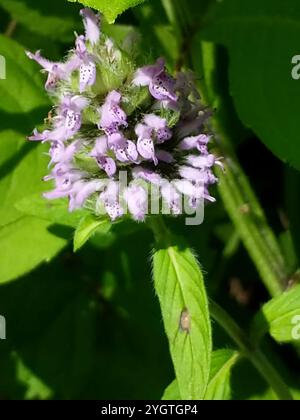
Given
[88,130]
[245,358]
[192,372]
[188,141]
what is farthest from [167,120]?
[245,358]

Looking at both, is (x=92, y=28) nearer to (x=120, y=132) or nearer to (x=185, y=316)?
(x=120, y=132)

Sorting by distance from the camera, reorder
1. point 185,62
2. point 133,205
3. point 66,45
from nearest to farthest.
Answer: point 133,205 → point 185,62 → point 66,45

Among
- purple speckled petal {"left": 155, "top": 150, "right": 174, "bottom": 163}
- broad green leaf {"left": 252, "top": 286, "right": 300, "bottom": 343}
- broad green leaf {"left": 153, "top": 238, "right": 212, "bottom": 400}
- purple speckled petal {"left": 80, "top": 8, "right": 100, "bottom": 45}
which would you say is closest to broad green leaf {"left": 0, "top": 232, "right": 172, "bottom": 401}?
broad green leaf {"left": 252, "top": 286, "right": 300, "bottom": 343}

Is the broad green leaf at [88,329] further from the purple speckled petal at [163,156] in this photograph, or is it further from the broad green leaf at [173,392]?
the purple speckled petal at [163,156]

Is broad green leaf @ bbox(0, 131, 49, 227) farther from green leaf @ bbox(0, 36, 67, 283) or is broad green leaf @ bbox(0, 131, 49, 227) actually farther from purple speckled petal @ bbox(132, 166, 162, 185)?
purple speckled petal @ bbox(132, 166, 162, 185)

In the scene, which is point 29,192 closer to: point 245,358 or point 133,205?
point 133,205

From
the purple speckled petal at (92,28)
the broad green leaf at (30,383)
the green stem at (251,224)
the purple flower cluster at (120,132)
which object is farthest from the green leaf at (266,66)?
the broad green leaf at (30,383)
